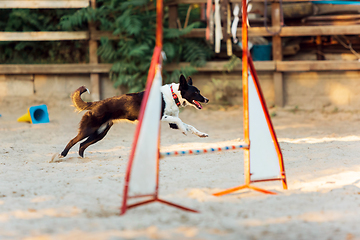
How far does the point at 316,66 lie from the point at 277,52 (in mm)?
928

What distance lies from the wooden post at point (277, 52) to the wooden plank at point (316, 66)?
6.7 inches

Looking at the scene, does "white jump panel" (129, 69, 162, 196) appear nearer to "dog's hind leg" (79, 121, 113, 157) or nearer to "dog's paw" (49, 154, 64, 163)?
"dog's hind leg" (79, 121, 113, 157)

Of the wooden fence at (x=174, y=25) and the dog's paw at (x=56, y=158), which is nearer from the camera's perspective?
the dog's paw at (x=56, y=158)

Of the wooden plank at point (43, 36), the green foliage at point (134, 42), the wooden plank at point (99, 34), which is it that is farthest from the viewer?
the wooden plank at point (99, 34)

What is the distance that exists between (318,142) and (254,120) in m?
2.80

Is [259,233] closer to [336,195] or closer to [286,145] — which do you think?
[336,195]

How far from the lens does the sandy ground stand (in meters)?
2.38

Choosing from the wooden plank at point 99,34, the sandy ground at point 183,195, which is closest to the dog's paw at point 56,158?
the sandy ground at point 183,195

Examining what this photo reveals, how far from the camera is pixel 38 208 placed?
2.90m

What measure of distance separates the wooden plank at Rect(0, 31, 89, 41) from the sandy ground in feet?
10.9

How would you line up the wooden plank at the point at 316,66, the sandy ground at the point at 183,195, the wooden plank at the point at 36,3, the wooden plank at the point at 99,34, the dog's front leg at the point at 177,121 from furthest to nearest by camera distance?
the wooden plank at the point at 99,34, the wooden plank at the point at 36,3, the wooden plank at the point at 316,66, the dog's front leg at the point at 177,121, the sandy ground at the point at 183,195

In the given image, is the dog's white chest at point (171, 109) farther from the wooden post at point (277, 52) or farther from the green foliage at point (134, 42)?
the wooden post at point (277, 52)

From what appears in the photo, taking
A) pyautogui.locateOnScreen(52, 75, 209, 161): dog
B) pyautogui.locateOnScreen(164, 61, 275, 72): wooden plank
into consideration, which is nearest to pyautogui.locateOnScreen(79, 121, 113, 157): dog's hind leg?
pyautogui.locateOnScreen(52, 75, 209, 161): dog

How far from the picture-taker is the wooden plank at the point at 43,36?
8.98 m
